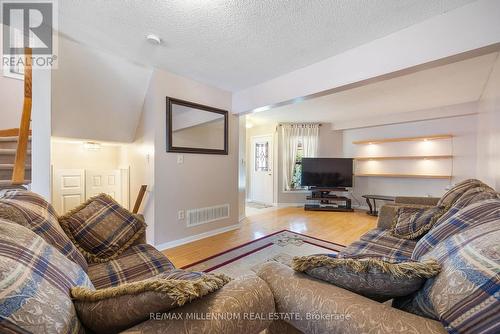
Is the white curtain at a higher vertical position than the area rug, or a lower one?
higher

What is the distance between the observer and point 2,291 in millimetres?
449

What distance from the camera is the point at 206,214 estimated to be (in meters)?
3.13

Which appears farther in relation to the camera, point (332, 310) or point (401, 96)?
point (401, 96)

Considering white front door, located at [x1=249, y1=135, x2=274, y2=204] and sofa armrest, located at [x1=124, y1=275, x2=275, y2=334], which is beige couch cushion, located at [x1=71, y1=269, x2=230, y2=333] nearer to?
sofa armrest, located at [x1=124, y1=275, x2=275, y2=334]

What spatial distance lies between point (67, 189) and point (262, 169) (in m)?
4.23

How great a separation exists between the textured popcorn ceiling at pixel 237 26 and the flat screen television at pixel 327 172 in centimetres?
299

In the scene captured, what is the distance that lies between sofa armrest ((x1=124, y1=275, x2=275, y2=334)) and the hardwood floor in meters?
1.77

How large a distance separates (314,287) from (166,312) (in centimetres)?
52

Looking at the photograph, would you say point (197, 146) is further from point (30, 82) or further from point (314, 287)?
point (314, 287)

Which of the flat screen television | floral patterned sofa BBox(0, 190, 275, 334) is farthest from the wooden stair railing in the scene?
the flat screen television

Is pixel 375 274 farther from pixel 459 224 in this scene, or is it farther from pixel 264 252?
pixel 264 252

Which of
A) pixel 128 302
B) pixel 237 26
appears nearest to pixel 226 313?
pixel 128 302

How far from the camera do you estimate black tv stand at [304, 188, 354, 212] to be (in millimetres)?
4867

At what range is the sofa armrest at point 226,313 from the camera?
60cm
